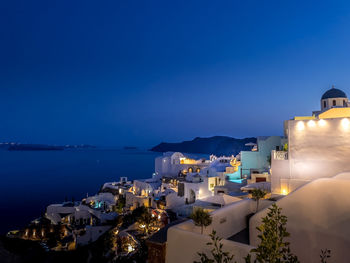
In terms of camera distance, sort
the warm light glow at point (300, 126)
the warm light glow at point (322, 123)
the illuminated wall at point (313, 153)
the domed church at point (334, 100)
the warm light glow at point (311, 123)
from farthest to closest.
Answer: the domed church at point (334, 100) < the warm light glow at point (300, 126) < the warm light glow at point (311, 123) < the warm light glow at point (322, 123) < the illuminated wall at point (313, 153)

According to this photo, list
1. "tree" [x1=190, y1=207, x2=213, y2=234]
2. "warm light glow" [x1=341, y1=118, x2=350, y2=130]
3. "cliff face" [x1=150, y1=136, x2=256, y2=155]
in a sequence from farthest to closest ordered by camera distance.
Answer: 1. "cliff face" [x1=150, y1=136, x2=256, y2=155]
2. "warm light glow" [x1=341, y1=118, x2=350, y2=130]
3. "tree" [x1=190, y1=207, x2=213, y2=234]

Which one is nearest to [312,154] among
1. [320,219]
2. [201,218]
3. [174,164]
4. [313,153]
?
[313,153]

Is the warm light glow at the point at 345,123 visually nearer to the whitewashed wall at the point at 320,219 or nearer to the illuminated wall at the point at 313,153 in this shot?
the illuminated wall at the point at 313,153

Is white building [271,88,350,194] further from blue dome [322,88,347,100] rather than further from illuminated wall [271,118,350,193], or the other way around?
blue dome [322,88,347,100]

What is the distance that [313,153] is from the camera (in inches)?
430

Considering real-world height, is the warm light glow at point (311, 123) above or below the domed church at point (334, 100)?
below

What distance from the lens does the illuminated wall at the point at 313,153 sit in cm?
1025

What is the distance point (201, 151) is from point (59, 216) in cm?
14274

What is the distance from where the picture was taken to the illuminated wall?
10.2 metres

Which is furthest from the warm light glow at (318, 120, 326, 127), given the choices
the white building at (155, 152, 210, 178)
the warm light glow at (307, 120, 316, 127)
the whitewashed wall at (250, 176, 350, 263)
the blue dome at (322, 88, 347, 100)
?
the white building at (155, 152, 210, 178)

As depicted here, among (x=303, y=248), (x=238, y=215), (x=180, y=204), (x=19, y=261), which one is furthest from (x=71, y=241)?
(x=303, y=248)

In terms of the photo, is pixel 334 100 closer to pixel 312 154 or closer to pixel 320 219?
pixel 312 154

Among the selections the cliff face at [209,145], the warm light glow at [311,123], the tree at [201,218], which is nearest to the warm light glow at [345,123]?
the warm light glow at [311,123]

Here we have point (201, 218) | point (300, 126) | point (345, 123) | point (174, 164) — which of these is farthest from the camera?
point (174, 164)
